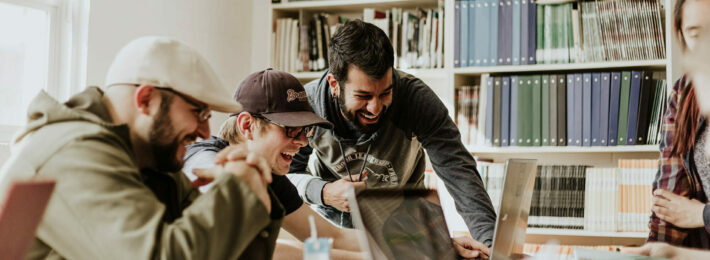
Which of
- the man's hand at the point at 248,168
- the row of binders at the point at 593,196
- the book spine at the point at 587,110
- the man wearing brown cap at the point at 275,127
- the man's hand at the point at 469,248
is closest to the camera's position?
the man's hand at the point at 248,168

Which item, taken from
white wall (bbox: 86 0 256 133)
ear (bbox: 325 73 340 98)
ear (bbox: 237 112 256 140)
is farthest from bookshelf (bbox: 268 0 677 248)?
ear (bbox: 237 112 256 140)

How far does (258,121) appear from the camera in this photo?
1.70m

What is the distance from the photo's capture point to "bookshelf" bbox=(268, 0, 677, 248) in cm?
288

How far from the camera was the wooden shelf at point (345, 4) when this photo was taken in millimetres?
3307

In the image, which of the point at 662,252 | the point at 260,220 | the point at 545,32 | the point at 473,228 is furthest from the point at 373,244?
the point at 545,32

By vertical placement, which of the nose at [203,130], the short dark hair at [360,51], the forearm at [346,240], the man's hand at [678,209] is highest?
the short dark hair at [360,51]

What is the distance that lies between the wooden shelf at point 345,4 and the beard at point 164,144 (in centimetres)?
232

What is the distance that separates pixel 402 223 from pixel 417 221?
69 mm

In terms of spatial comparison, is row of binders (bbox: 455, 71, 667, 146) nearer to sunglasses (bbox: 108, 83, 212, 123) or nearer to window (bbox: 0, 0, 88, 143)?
window (bbox: 0, 0, 88, 143)

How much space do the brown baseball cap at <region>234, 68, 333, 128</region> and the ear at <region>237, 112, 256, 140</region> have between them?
0.06 ft

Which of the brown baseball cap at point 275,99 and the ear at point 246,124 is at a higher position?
the brown baseball cap at point 275,99

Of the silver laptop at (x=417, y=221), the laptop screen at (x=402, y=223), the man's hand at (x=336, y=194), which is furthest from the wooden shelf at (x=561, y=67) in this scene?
the laptop screen at (x=402, y=223)

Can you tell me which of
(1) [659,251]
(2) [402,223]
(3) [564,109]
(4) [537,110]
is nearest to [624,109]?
(3) [564,109]

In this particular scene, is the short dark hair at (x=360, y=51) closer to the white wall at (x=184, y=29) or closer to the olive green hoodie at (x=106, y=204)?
the olive green hoodie at (x=106, y=204)
